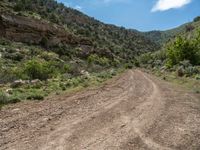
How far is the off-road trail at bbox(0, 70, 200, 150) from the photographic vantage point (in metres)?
Answer: 7.82

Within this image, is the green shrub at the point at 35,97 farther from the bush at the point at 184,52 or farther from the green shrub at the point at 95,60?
the green shrub at the point at 95,60

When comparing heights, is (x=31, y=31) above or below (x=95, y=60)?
above

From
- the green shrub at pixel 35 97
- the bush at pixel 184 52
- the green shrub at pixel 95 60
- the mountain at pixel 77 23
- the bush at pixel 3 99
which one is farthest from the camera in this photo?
the green shrub at pixel 95 60

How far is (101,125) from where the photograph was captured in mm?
9812

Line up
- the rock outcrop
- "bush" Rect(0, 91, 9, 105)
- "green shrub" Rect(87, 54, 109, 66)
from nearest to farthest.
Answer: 1. "bush" Rect(0, 91, 9, 105)
2. the rock outcrop
3. "green shrub" Rect(87, 54, 109, 66)

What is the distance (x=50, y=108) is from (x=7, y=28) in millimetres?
45695

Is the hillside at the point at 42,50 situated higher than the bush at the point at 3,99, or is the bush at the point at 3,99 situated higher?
the hillside at the point at 42,50

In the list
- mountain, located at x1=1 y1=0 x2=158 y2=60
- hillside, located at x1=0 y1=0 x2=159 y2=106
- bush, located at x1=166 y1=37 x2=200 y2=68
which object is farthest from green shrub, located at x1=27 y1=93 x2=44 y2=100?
mountain, located at x1=1 y1=0 x2=158 y2=60

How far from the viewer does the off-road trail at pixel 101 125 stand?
7.82m

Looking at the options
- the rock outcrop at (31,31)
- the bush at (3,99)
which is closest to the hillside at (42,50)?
the rock outcrop at (31,31)

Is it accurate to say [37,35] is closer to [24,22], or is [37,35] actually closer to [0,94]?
[24,22]

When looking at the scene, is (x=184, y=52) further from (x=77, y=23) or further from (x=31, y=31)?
(x=77, y=23)

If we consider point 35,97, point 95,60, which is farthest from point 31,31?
point 35,97

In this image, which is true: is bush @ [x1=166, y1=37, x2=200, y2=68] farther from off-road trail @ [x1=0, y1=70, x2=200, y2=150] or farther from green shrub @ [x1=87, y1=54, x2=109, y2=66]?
off-road trail @ [x1=0, y1=70, x2=200, y2=150]
